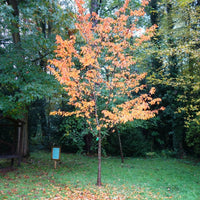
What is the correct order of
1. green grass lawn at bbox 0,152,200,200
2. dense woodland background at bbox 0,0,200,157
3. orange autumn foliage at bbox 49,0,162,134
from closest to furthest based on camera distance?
green grass lawn at bbox 0,152,200,200, orange autumn foliage at bbox 49,0,162,134, dense woodland background at bbox 0,0,200,157

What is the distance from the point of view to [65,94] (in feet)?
38.5

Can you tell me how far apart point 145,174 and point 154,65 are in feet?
26.7

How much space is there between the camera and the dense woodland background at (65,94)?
6.71m

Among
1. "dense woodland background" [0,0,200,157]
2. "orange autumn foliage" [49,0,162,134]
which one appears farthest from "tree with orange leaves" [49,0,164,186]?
"dense woodland background" [0,0,200,157]

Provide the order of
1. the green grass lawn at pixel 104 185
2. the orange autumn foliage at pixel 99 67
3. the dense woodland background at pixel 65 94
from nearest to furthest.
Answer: the green grass lawn at pixel 104 185 < the orange autumn foliage at pixel 99 67 < the dense woodland background at pixel 65 94

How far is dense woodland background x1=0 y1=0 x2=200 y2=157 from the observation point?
6.71m

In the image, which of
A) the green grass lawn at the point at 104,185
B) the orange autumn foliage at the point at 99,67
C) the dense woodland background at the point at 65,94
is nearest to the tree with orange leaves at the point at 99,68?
the orange autumn foliage at the point at 99,67

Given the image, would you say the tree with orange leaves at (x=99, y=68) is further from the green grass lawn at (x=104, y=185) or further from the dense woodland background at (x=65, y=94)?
the dense woodland background at (x=65, y=94)

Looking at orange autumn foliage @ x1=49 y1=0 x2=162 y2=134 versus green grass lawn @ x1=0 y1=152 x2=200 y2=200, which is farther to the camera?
orange autumn foliage @ x1=49 y1=0 x2=162 y2=134

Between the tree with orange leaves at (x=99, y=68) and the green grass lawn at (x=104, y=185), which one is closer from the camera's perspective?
the green grass lawn at (x=104, y=185)

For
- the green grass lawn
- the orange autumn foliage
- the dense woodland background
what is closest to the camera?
the green grass lawn

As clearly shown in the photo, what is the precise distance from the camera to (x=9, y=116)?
7.63m

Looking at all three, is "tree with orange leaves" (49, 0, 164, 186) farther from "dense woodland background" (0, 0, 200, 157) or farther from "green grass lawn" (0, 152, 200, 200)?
"dense woodland background" (0, 0, 200, 157)

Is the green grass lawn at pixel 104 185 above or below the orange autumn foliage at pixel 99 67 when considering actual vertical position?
below
